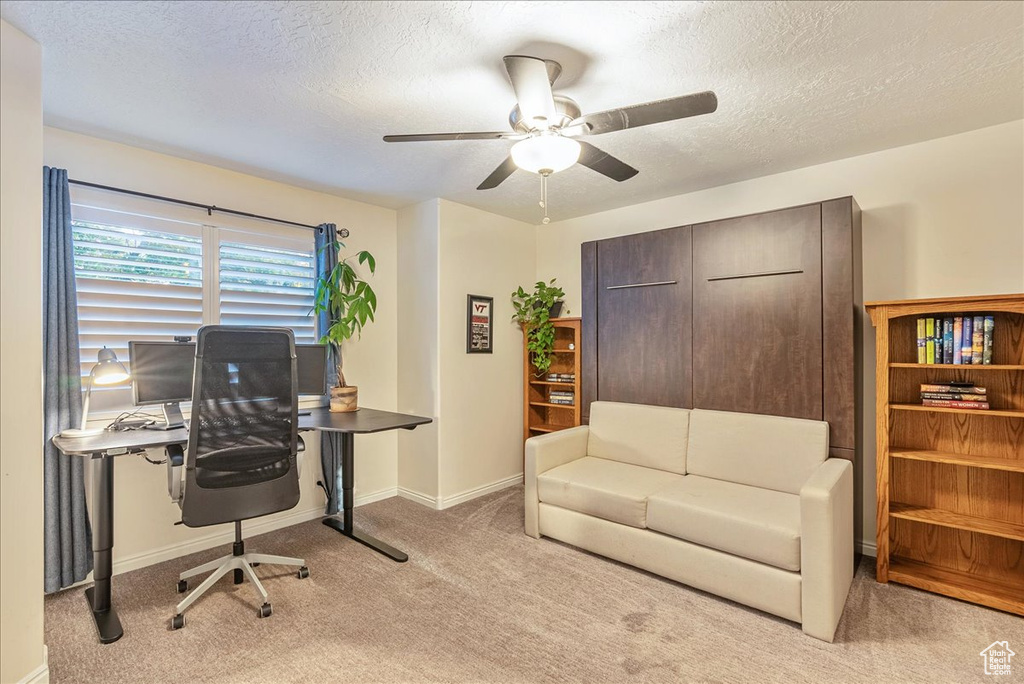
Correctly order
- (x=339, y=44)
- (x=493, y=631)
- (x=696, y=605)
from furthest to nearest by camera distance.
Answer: (x=696, y=605) < (x=493, y=631) < (x=339, y=44)

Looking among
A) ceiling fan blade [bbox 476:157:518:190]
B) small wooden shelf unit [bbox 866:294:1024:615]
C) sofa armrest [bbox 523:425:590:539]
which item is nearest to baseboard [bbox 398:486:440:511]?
sofa armrest [bbox 523:425:590:539]

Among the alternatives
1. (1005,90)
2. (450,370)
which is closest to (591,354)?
(450,370)

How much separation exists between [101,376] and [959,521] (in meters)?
4.49

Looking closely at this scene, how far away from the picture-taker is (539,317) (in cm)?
436

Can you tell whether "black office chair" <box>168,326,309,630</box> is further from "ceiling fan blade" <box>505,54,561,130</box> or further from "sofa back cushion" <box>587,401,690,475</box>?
"sofa back cushion" <box>587,401,690,475</box>

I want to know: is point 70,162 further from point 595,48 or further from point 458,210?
point 595,48

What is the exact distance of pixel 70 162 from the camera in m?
2.64

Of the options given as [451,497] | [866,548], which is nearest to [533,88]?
[451,497]

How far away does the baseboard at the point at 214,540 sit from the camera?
2830 mm

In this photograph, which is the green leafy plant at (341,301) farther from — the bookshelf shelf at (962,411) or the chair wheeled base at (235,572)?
the bookshelf shelf at (962,411)

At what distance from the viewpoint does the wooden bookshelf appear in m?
4.43

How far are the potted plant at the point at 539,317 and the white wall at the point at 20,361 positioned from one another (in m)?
3.26

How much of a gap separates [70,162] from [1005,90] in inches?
189

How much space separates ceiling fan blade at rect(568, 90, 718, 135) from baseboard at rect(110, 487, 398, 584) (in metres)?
3.30
